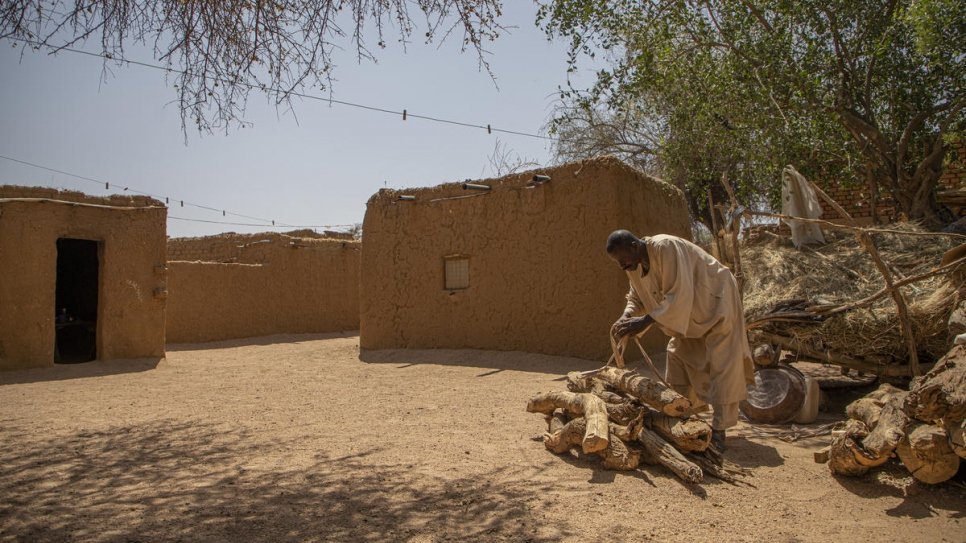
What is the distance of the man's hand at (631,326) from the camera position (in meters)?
4.16

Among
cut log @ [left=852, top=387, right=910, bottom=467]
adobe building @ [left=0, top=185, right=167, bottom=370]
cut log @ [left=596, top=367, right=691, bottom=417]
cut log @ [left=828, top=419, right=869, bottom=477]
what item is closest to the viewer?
cut log @ [left=852, top=387, right=910, bottom=467]

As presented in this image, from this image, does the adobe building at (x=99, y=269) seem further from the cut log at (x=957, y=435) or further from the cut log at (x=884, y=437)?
the cut log at (x=957, y=435)

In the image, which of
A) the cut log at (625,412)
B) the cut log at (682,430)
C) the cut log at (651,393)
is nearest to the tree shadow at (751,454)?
the cut log at (682,430)

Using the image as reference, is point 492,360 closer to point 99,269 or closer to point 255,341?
point 99,269

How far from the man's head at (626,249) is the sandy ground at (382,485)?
1.32 meters

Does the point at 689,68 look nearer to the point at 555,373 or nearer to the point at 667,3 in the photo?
the point at 667,3

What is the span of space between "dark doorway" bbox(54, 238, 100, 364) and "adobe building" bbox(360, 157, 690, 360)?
536 cm

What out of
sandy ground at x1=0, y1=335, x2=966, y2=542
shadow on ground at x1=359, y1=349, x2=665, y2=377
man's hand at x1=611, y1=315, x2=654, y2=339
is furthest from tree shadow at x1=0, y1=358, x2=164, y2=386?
man's hand at x1=611, y1=315, x2=654, y2=339

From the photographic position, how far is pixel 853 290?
5.23 meters

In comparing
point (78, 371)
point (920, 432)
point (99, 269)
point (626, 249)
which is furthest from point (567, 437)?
point (99, 269)

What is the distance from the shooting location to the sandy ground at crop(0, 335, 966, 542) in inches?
113

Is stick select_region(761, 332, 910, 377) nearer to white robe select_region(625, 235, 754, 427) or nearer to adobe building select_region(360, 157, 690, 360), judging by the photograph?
white robe select_region(625, 235, 754, 427)

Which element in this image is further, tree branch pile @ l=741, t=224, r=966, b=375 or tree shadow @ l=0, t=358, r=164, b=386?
tree shadow @ l=0, t=358, r=164, b=386

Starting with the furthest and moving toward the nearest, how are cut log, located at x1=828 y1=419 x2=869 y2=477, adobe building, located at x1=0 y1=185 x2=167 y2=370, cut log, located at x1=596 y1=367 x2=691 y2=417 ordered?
adobe building, located at x1=0 y1=185 x2=167 y2=370
cut log, located at x1=596 y1=367 x2=691 y2=417
cut log, located at x1=828 y1=419 x2=869 y2=477
